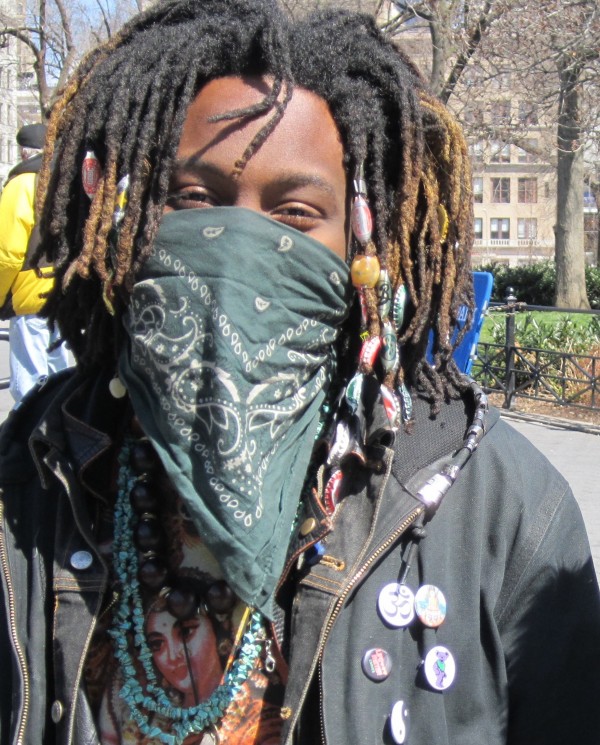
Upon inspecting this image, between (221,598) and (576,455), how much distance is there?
21.3 feet

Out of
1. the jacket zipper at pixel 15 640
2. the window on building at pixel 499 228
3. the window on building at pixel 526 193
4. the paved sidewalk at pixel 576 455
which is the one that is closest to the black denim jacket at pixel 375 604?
the jacket zipper at pixel 15 640

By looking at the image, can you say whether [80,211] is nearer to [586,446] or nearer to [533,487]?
[533,487]

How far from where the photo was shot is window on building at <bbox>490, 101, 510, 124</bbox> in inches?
489

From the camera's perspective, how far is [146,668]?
5.23 feet

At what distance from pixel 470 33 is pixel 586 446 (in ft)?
18.9

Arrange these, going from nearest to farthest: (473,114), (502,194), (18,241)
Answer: (18,241)
(473,114)
(502,194)

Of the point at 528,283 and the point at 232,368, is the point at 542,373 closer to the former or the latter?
the point at 232,368

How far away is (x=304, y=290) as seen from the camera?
1.55m

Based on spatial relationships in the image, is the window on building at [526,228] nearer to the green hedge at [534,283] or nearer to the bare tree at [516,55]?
the green hedge at [534,283]

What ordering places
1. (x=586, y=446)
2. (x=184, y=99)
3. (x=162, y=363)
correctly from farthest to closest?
(x=586, y=446)
(x=184, y=99)
(x=162, y=363)

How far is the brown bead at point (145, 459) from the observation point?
1.68 metres

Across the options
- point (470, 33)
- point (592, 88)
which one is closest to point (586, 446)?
point (470, 33)

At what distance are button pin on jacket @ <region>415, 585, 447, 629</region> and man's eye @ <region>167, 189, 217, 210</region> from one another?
2.46 ft

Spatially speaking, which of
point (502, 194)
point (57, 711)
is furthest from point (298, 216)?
point (502, 194)
